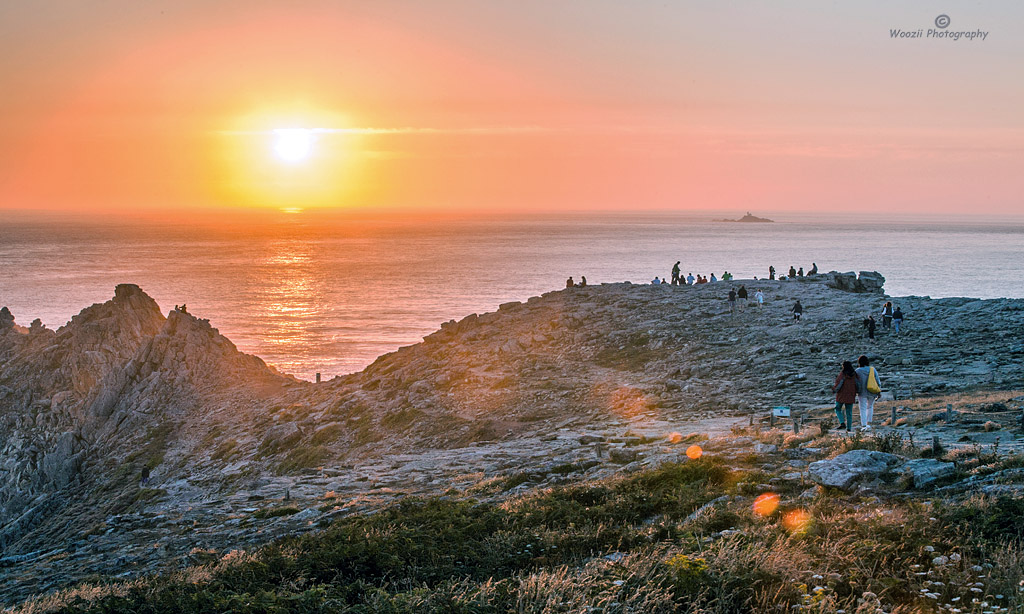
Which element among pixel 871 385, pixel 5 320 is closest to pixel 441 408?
pixel 871 385

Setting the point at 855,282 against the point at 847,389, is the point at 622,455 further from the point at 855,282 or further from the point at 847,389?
the point at 855,282

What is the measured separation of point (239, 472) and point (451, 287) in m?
87.6

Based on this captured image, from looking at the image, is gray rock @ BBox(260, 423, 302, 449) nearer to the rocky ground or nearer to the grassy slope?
the rocky ground

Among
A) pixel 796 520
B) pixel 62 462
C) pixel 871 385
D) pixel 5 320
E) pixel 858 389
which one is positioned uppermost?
pixel 871 385

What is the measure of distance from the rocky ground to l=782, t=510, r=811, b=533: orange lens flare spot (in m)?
1.93

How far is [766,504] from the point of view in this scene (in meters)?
11.9

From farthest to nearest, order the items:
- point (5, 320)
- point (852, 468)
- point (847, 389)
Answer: point (5, 320)
point (847, 389)
point (852, 468)

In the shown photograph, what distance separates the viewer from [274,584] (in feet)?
33.3

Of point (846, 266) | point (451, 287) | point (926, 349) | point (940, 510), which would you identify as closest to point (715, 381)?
point (926, 349)

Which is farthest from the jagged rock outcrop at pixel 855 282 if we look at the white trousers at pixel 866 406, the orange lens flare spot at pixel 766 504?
the orange lens flare spot at pixel 766 504

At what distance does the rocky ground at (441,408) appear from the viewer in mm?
16188

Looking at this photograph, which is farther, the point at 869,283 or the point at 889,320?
the point at 869,283

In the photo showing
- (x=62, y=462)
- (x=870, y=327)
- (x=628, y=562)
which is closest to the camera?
(x=628, y=562)

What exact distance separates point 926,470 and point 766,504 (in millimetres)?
3032
